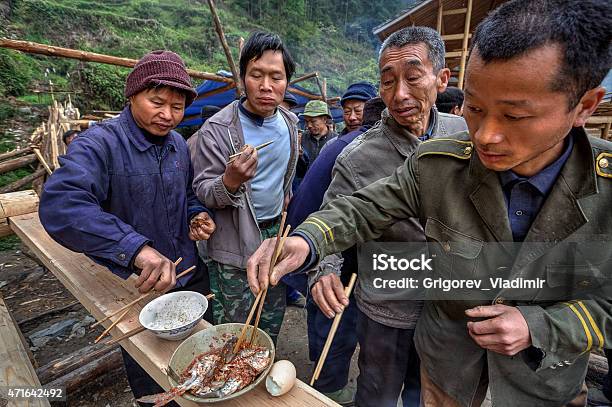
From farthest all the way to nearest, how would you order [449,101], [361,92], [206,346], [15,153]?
[15,153], [361,92], [449,101], [206,346]

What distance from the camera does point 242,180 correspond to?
215 cm

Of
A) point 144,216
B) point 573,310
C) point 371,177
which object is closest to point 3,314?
point 144,216

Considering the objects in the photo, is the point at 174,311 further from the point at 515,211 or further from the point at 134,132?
the point at 515,211

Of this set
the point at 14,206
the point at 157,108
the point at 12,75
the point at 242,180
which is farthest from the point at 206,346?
the point at 12,75

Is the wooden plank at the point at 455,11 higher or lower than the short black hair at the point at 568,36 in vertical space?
higher

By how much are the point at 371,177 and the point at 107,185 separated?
62.8 inches

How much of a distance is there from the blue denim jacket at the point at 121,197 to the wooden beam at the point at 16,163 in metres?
7.04

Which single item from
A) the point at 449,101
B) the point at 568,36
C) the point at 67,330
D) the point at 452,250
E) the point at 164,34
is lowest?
the point at 67,330

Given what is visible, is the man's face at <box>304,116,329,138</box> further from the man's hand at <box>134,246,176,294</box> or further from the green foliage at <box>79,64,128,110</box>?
the green foliage at <box>79,64,128,110</box>

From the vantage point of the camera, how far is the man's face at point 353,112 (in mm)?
4434

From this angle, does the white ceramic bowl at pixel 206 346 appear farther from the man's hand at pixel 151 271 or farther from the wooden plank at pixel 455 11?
the wooden plank at pixel 455 11

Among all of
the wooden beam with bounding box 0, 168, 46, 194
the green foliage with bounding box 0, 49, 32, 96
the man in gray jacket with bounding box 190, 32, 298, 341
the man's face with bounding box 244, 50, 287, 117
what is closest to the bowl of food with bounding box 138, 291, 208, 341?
the man in gray jacket with bounding box 190, 32, 298, 341

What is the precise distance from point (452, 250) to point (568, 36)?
0.83 meters

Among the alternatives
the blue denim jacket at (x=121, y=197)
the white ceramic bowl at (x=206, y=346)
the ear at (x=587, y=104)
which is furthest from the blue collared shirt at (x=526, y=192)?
the blue denim jacket at (x=121, y=197)
